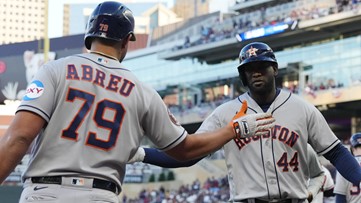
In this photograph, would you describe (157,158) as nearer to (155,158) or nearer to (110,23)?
(155,158)

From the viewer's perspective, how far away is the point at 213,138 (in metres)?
3.56

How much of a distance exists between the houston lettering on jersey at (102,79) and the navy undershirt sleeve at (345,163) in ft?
7.78

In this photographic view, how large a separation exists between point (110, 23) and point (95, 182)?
803mm

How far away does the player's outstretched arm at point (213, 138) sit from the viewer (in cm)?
353

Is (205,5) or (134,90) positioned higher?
(134,90)

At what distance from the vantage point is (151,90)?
3.42m

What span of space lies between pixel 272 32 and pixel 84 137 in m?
40.9

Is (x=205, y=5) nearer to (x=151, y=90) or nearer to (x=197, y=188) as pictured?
(x=197, y=188)

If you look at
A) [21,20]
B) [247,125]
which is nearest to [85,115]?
[247,125]

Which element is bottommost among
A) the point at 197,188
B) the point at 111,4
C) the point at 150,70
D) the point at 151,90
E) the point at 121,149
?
the point at 197,188

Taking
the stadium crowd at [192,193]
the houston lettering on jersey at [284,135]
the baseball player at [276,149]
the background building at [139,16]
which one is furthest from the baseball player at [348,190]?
the background building at [139,16]

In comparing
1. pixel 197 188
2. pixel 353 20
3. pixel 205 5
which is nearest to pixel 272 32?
pixel 353 20

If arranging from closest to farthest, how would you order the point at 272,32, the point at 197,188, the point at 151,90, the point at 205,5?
the point at 151,90 < the point at 197,188 < the point at 272,32 < the point at 205,5

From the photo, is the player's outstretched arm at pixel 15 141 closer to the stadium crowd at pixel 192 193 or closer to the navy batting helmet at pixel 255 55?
the navy batting helmet at pixel 255 55
